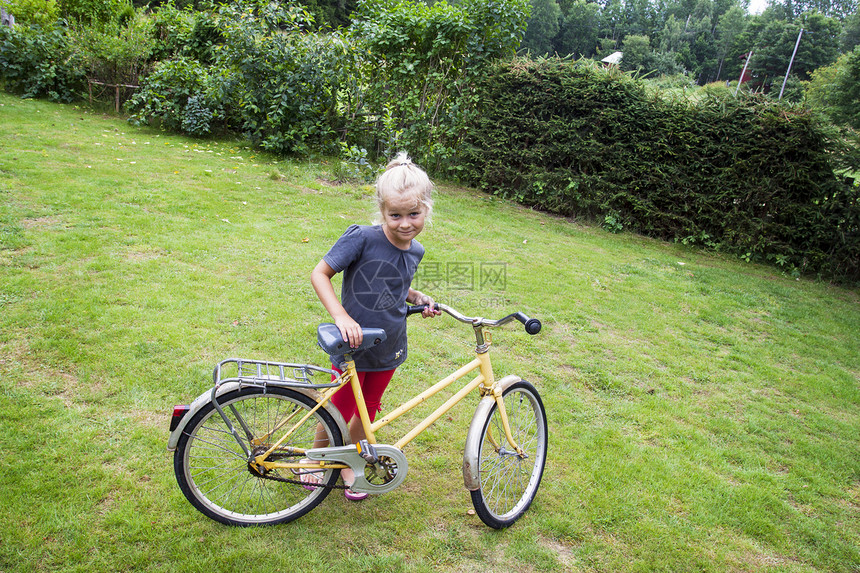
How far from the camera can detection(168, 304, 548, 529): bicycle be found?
2164 millimetres

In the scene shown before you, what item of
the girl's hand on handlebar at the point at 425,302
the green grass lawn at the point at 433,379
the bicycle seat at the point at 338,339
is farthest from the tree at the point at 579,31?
the bicycle seat at the point at 338,339

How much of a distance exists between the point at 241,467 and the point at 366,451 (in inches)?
28.9

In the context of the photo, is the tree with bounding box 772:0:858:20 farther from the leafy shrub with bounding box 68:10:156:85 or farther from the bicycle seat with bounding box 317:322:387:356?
the bicycle seat with bounding box 317:322:387:356

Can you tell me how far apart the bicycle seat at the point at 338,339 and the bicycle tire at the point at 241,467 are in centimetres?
30

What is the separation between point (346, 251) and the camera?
2252 millimetres

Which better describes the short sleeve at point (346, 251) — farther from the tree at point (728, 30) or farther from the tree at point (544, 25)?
the tree at point (728, 30)

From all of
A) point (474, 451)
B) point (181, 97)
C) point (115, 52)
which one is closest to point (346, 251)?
point (474, 451)

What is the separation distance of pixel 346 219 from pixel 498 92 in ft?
13.9

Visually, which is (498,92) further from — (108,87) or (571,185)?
(108,87)

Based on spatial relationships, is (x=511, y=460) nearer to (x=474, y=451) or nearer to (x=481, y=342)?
(x=474, y=451)

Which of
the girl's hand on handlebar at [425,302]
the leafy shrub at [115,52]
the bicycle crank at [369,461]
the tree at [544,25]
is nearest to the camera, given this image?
the bicycle crank at [369,461]

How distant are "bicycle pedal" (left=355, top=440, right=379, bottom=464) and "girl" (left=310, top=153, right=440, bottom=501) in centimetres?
26

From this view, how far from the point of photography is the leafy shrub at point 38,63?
11.7 metres

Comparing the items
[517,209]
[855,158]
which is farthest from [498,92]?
[855,158]
